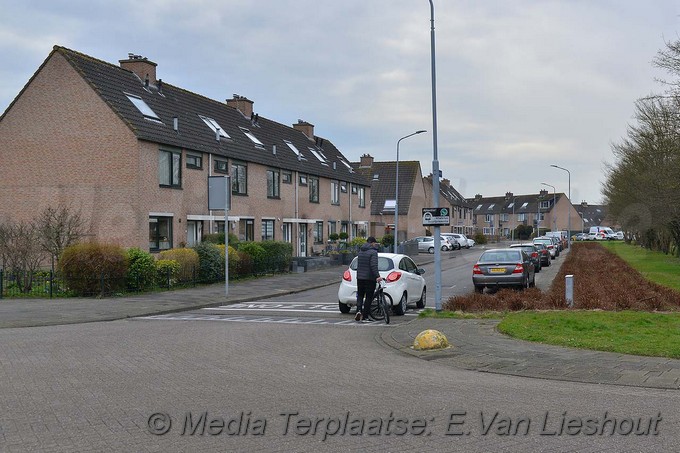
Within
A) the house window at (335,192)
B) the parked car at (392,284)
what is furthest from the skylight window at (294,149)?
the parked car at (392,284)

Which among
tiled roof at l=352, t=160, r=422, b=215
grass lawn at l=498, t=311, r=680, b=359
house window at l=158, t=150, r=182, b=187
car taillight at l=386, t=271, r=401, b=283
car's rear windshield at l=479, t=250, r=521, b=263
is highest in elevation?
tiled roof at l=352, t=160, r=422, b=215

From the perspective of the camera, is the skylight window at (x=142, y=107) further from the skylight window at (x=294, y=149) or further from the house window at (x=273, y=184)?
the skylight window at (x=294, y=149)

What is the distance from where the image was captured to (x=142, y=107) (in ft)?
103

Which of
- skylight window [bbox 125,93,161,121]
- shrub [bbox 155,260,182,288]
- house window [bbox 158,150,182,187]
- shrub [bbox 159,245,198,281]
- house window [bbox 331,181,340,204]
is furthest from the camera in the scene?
house window [bbox 331,181,340,204]

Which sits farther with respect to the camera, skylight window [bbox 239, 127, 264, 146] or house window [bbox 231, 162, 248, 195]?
skylight window [bbox 239, 127, 264, 146]

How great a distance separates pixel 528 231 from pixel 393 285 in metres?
102

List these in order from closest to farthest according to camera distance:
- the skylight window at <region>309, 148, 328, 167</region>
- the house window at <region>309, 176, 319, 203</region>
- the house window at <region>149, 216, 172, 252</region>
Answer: the house window at <region>149, 216, 172, 252</region> → the house window at <region>309, 176, 319, 203</region> → the skylight window at <region>309, 148, 328, 167</region>

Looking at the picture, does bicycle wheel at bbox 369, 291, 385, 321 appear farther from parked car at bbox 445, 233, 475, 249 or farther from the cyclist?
parked car at bbox 445, 233, 475, 249

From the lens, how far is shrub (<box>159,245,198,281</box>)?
81.6ft

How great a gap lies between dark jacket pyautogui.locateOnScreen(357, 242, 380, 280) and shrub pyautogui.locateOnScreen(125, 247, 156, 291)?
32.4ft

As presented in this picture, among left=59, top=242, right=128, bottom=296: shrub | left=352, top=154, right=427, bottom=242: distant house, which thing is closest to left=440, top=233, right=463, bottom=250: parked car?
left=352, top=154, right=427, bottom=242: distant house

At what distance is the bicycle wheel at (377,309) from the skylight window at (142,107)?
60.5 feet

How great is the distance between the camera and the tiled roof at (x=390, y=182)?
71.6 metres

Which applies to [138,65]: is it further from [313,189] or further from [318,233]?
[318,233]
